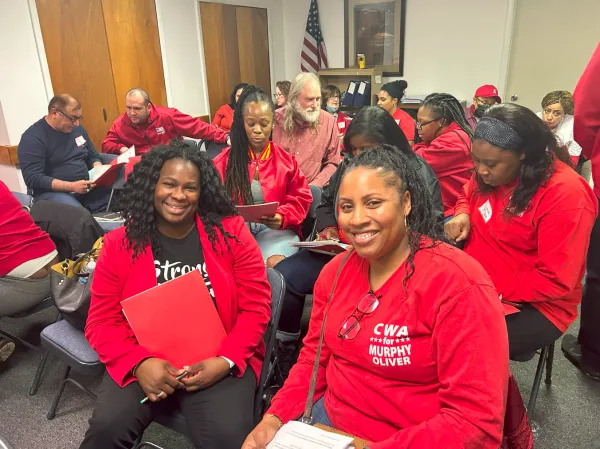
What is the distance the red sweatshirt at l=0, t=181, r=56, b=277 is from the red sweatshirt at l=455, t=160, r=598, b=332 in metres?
2.25

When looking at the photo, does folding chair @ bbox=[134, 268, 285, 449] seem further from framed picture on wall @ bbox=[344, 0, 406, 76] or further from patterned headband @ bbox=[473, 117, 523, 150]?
framed picture on wall @ bbox=[344, 0, 406, 76]

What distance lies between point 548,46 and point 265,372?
588 centimetres

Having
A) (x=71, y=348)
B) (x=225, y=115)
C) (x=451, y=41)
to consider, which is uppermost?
(x=451, y=41)

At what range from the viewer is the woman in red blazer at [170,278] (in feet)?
4.96

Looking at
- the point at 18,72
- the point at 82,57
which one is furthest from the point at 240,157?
the point at 82,57

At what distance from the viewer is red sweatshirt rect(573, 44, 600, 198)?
161 centimetres

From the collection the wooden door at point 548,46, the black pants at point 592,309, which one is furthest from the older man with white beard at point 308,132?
the wooden door at point 548,46

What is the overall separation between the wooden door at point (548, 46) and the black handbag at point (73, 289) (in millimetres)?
5888

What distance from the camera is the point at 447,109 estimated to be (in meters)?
2.98

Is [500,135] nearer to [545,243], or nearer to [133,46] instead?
[545,243]

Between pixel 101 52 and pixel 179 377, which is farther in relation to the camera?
pixel 101 52

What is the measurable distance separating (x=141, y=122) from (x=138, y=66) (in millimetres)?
1364

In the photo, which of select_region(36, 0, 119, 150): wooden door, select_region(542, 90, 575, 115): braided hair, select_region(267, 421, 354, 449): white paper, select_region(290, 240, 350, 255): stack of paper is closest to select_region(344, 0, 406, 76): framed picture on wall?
select_region(542, 90, 575, 115): braided hair

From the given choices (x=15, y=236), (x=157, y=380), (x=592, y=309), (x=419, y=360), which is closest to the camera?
(x=419, y=360)
